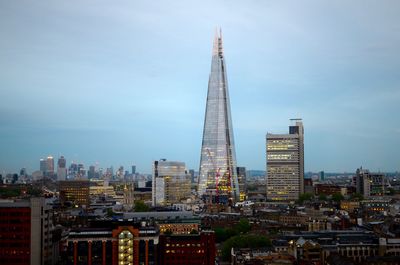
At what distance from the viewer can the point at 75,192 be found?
16912 cm

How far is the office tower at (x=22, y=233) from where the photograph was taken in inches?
2379

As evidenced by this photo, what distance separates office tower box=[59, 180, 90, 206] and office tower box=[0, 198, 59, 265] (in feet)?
333

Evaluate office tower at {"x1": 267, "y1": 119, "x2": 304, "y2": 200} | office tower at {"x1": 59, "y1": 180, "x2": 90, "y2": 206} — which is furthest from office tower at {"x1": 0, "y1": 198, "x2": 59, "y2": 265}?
office tower at {"x1": 267, "y1": 119, "x2": 304, "y2": 200}

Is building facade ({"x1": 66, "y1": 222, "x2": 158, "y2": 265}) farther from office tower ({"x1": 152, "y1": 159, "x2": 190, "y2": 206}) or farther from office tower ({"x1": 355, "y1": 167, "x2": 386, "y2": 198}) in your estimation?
office tower ({"x1": 355, "y1": 167, "x2": 386, "y2": 198})

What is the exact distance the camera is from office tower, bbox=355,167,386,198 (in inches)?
7288

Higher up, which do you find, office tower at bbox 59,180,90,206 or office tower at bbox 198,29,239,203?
office tower at bbox 198,29,239,203

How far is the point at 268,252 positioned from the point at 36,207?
24637 mm

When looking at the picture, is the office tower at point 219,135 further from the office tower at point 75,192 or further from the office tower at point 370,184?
the office tower at point 75,192

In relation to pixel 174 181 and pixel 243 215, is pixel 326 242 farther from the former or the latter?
pixel 174 181

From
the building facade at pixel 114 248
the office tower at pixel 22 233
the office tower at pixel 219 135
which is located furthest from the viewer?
the office tower at pixel 219 135

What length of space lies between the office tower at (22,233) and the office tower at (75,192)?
3993 inches

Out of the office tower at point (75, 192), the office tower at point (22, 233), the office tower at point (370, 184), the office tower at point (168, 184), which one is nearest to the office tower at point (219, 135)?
the office tower at point (168, 184)

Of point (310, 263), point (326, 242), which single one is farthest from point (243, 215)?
point (310, 263)

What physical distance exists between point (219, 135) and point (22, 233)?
138m
